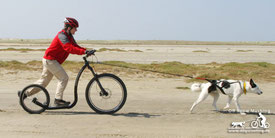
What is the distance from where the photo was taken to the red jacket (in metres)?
6.64

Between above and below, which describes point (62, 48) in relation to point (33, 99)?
above

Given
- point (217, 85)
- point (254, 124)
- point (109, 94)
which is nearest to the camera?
point (254, 124)

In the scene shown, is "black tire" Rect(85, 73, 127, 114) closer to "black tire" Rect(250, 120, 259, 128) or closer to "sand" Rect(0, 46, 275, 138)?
"sand" Rect(0, 46, 275, 138)

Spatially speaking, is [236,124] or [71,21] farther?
[71,21]

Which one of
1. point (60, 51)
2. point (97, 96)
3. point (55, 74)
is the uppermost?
point (60, 51)

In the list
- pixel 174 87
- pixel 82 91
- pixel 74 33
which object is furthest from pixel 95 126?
pixel 174 87

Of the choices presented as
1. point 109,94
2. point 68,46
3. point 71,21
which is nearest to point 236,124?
point 109,94

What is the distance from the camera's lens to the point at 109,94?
705 cm

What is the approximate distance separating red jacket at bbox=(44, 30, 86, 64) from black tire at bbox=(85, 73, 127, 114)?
824mm

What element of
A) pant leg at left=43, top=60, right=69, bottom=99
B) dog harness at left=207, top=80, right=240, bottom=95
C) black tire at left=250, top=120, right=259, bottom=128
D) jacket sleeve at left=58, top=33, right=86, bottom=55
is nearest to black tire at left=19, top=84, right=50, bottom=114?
pant leg at left=43, top=60, right=69, bottom=99

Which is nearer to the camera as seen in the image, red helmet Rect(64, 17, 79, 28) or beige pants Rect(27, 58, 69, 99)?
red helmet Rect(64, 17, 79, 28)

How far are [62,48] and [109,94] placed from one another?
4.77ft

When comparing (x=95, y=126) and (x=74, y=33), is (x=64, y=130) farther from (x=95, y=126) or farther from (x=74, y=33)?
(x=74, y=33)

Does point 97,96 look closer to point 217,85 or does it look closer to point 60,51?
point 60,51
